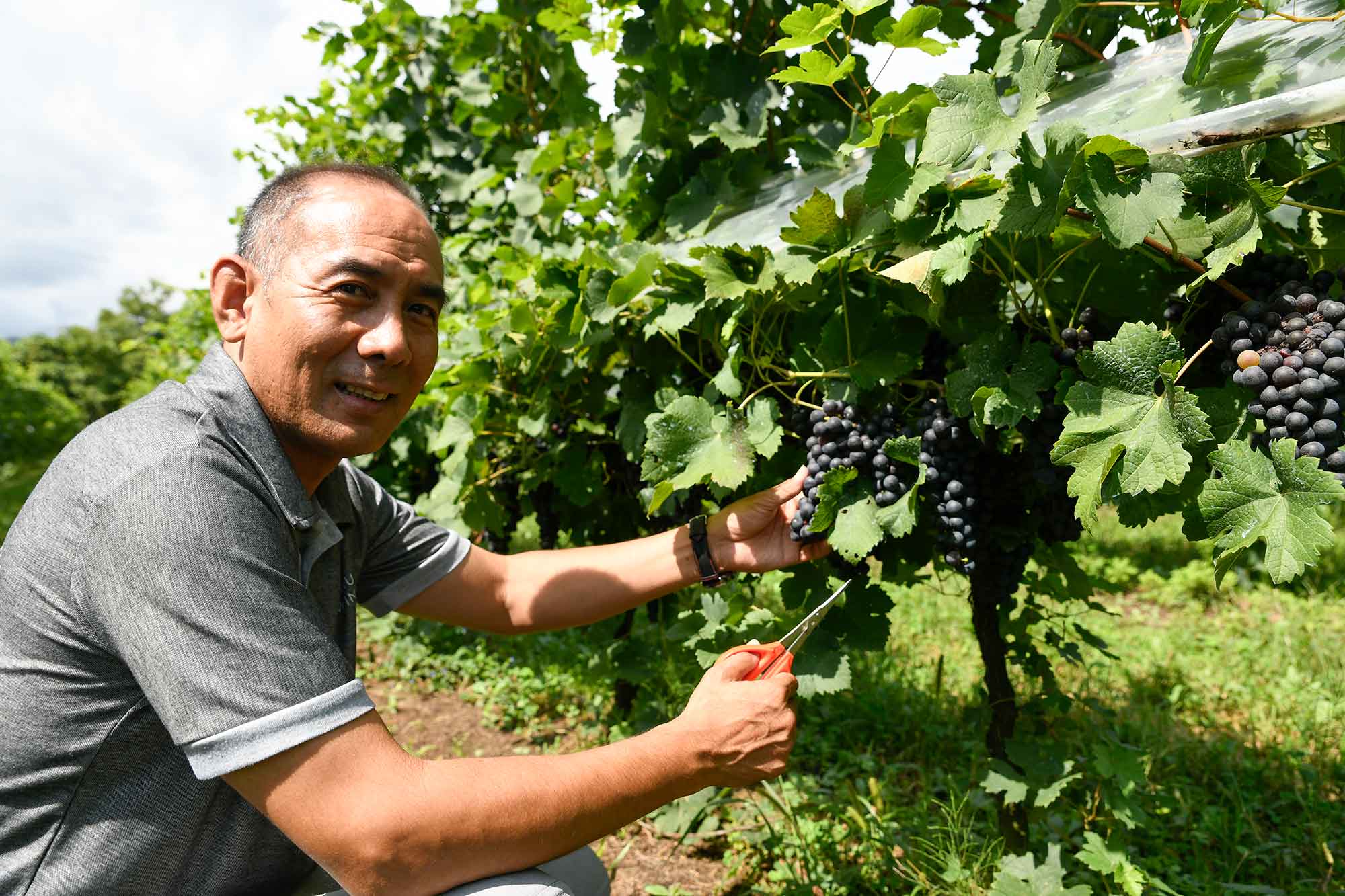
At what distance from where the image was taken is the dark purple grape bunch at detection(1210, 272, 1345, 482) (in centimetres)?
112

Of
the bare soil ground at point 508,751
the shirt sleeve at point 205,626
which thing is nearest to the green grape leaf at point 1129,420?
the shirt sleeve at point 205,626

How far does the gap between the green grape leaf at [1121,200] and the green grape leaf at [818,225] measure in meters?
0.45

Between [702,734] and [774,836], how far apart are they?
1.20m

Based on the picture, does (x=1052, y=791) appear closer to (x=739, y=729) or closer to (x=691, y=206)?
(x=739, y=729)

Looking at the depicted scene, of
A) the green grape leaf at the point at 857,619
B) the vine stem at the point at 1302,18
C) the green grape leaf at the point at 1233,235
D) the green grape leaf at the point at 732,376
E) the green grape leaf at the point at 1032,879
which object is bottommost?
the green grape leaf at the point at 1032,879

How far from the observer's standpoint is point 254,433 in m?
1.55

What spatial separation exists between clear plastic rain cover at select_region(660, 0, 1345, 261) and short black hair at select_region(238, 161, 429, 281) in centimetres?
125

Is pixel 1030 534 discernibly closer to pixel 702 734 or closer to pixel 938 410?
pixel 938 410

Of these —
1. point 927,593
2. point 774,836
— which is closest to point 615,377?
point 774,836

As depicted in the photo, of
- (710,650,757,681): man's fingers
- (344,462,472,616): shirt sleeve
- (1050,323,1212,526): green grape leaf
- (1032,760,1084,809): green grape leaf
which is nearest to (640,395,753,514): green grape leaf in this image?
(710,650,757,681): man's fingers

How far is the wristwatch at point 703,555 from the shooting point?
208cm

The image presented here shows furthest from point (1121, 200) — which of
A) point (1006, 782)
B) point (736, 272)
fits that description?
point (1006, 782)

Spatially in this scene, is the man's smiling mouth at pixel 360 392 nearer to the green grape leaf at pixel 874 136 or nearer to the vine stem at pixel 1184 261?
the green grape leaf at pixel 874 136

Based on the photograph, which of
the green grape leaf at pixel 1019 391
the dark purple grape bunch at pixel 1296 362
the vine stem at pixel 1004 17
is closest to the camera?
the dark purple grape bunch at pixel 1296 362
